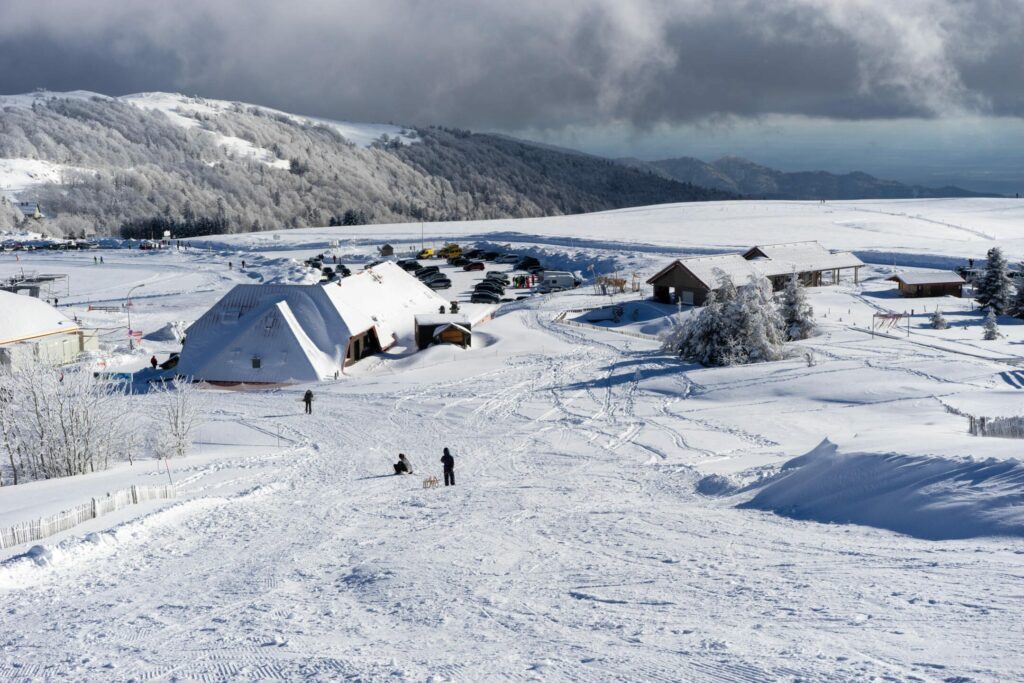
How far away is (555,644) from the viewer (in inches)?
423

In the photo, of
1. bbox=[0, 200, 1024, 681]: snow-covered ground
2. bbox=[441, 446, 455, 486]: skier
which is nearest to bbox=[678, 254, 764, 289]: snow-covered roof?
bbox=[0, 200, 1024, 681]: snow-covered ground

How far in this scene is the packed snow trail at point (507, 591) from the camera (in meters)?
10.1

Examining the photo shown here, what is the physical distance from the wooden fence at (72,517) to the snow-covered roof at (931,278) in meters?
46.2

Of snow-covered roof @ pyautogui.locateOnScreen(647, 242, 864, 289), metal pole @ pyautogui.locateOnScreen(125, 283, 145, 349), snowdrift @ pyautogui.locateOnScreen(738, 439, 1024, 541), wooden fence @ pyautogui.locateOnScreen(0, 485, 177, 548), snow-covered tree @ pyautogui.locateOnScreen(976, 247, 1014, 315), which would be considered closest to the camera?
snowdrift @ pyautogui.locateOnScreen(738, 439, 1024, 541)

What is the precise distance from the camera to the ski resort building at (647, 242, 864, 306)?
163ft

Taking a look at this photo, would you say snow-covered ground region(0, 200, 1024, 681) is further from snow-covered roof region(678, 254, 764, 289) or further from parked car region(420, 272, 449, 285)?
parked car region(420, 272, 449, 285)

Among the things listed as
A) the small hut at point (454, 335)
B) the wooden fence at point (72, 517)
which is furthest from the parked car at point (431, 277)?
the wooden fence at point (72, 517)

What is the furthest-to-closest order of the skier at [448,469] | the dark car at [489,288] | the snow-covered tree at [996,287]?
the dark car at [489,288], the snow-covered tree at [996,287], the skier at [448,469]

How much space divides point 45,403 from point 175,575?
43.4 feet

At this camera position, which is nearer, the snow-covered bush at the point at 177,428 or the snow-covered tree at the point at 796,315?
the snow-covered bush at the point at 177,428

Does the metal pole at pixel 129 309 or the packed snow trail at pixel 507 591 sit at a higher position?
the metal pole at pixel 129 309

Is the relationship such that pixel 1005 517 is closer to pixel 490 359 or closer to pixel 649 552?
pixel 649 552

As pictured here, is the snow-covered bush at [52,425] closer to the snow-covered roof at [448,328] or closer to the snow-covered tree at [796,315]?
the snow-covered roof at [448,328]

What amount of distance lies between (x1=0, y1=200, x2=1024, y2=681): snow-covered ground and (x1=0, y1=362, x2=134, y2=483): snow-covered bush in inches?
42.9
